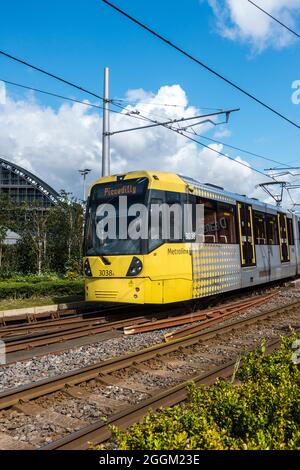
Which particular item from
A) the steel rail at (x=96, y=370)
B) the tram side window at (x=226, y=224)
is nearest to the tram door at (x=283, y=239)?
the tram side window at (x=226, y=224)

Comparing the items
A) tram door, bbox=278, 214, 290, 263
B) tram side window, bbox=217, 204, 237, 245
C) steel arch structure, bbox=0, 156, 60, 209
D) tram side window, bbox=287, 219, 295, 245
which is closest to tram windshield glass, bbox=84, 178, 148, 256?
tram side window, bbox=217, 204, 237, 245

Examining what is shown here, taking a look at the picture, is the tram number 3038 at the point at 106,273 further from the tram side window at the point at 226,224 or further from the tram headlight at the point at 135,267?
the tram side window at the point at 226,224

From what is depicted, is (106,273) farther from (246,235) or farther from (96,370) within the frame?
(246,235)

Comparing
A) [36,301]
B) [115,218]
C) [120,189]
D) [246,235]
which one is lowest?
[36,301]

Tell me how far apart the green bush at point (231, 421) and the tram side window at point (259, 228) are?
11224mm

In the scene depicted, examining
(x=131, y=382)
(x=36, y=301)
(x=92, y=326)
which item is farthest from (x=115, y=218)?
(x=36, y=301)

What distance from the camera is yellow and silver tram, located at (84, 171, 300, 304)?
10.4 metres

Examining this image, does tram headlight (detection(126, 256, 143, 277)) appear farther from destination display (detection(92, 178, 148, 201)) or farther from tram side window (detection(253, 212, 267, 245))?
tram side window (detection(253, 212, 267, 245))

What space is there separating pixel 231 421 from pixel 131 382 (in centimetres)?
318

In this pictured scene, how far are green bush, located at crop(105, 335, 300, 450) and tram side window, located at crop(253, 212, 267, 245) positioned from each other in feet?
36.8

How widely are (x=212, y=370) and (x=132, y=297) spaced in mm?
3859

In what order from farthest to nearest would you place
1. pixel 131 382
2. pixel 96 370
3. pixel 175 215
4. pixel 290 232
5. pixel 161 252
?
pixel 290 232 → pixel 175 215 → pixel 161 252 → pixel 96 370 → pixel 131 382

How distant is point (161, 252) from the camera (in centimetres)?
1044
